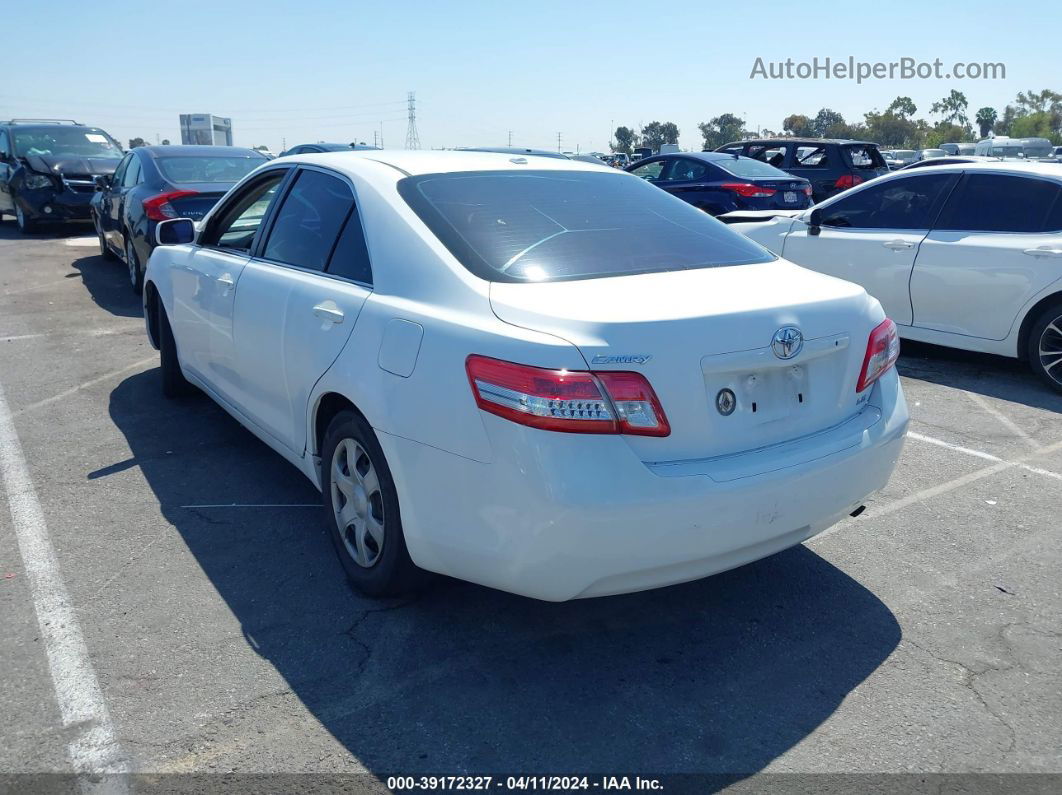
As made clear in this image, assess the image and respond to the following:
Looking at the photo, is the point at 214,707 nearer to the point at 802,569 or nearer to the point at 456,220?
the point at 456,220

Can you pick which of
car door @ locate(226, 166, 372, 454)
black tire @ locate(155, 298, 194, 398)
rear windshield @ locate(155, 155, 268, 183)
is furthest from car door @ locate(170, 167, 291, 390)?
rear windshield @ locate(155, 155, 268, 183)

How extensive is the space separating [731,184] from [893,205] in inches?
199

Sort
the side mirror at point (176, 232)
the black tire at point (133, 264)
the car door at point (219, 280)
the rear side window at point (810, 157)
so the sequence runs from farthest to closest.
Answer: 1. the rear side window at point (810, 157)
2. the black tire at point (133, 264)
3. the side mirror at point (176, 232)
4. the car door at point (219, 280)

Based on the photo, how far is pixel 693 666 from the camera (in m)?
3.17

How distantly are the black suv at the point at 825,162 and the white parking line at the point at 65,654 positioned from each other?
13409mm

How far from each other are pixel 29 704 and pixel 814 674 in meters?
2.52

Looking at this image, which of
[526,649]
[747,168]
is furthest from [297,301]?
[747,168]

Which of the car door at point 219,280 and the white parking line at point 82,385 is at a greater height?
the car door at point 219,280

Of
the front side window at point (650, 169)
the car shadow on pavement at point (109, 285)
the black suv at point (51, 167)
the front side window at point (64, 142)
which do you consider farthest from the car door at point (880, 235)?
the front side window at point (64, 142)

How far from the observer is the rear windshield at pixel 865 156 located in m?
15.8

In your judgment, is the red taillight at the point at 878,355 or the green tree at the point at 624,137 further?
the green tree at the point at 624,137

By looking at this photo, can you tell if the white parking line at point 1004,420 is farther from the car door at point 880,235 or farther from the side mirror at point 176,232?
the side mirror at point 176,232

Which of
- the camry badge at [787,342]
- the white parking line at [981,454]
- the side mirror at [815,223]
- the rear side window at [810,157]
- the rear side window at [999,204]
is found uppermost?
the rear side window at [810,157]

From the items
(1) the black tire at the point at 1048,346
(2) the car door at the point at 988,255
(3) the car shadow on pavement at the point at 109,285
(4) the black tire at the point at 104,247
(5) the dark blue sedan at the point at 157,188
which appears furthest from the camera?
(4) the black tire at the point at 104,247
